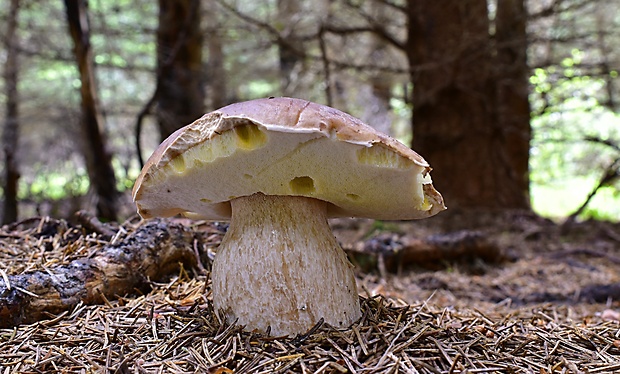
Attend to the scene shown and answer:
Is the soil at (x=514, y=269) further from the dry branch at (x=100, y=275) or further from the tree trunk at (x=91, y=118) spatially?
the tree trunk at (x=91, y=118)

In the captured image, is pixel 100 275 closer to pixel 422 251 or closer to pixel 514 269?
pixel 422 251

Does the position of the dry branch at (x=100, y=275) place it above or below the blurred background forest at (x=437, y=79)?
below

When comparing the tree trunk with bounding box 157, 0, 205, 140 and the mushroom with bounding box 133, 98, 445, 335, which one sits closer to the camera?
the mushroom with bounding box 133, 98, 445, 335

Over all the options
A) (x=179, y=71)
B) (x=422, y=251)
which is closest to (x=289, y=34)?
(x=179, y=71)

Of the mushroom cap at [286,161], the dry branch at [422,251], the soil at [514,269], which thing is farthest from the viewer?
the dry branch at [422,251]

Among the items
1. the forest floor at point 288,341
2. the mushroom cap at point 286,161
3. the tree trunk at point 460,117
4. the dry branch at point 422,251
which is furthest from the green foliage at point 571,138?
the mushroom cap at point 286,161

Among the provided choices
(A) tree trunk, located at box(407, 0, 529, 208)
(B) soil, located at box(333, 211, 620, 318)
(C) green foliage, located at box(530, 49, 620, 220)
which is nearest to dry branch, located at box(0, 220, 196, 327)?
(B) soil, located at box(333, 211, 620, 318)

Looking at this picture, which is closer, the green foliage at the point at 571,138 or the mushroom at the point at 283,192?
the mushroom at the point at 283,192

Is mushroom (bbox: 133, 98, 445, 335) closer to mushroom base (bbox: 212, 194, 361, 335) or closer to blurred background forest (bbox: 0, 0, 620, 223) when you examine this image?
mushroom base (bbox: 212, 194, 361, 335)
